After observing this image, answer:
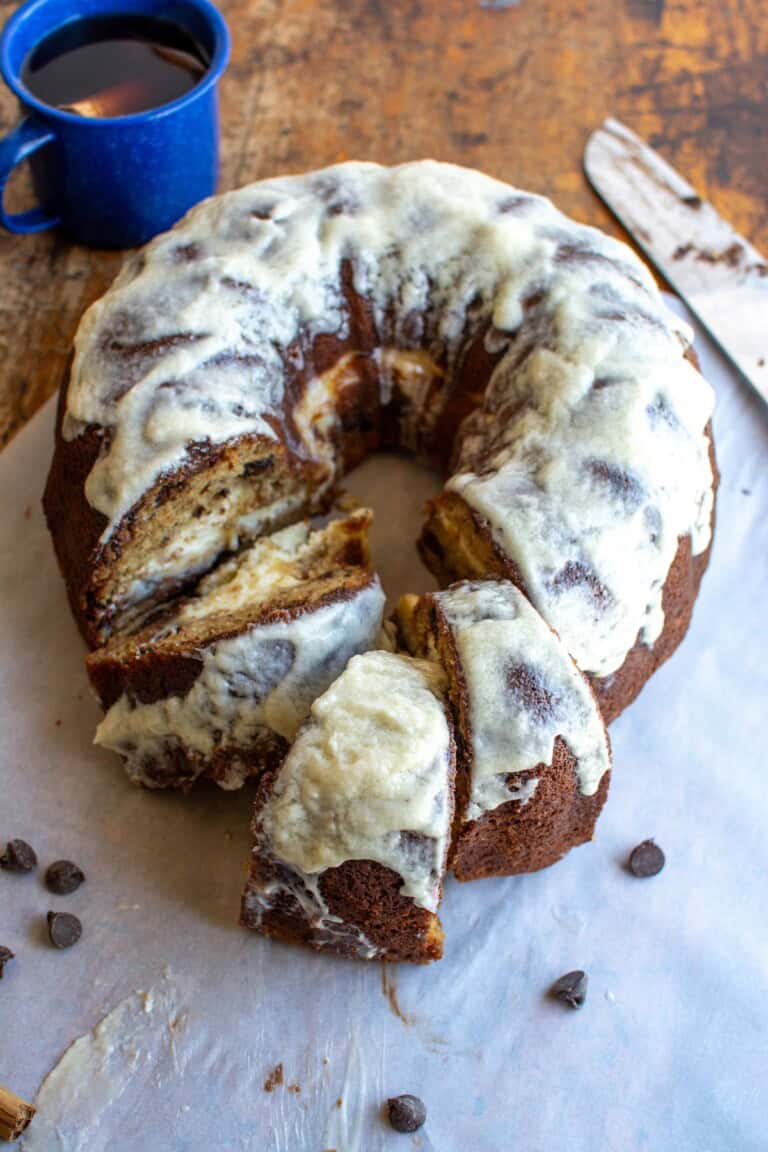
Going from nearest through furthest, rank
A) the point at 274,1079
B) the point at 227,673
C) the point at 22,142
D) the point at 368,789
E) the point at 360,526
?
the point at 368,789
the point at 274,1079
the point at 227,673
the point at 360,526
the point at 22,142

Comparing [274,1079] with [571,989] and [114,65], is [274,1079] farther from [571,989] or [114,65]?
[114,65]

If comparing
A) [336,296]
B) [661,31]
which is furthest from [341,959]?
[661,31]

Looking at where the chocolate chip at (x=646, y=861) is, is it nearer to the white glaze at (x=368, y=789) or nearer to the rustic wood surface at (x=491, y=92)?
the white glaze at (x=368, y=789)

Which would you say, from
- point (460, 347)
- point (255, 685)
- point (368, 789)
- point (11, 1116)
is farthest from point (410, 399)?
point (11, 1116)

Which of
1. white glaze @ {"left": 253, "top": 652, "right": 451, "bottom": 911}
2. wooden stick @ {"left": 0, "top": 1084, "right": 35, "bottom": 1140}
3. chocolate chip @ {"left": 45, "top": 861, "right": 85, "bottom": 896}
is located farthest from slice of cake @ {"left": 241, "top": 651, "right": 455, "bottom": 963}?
wooden stick @ {"left": 0, "top": 1084, "right": 35, "bottom": 1140}

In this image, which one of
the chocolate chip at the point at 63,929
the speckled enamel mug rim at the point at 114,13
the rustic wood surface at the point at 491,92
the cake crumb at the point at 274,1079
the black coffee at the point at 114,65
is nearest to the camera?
the cake crumb at the point at 274,1079

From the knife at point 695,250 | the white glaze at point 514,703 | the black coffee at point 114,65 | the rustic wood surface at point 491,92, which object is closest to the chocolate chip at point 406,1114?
the white glaze at point 514,703
